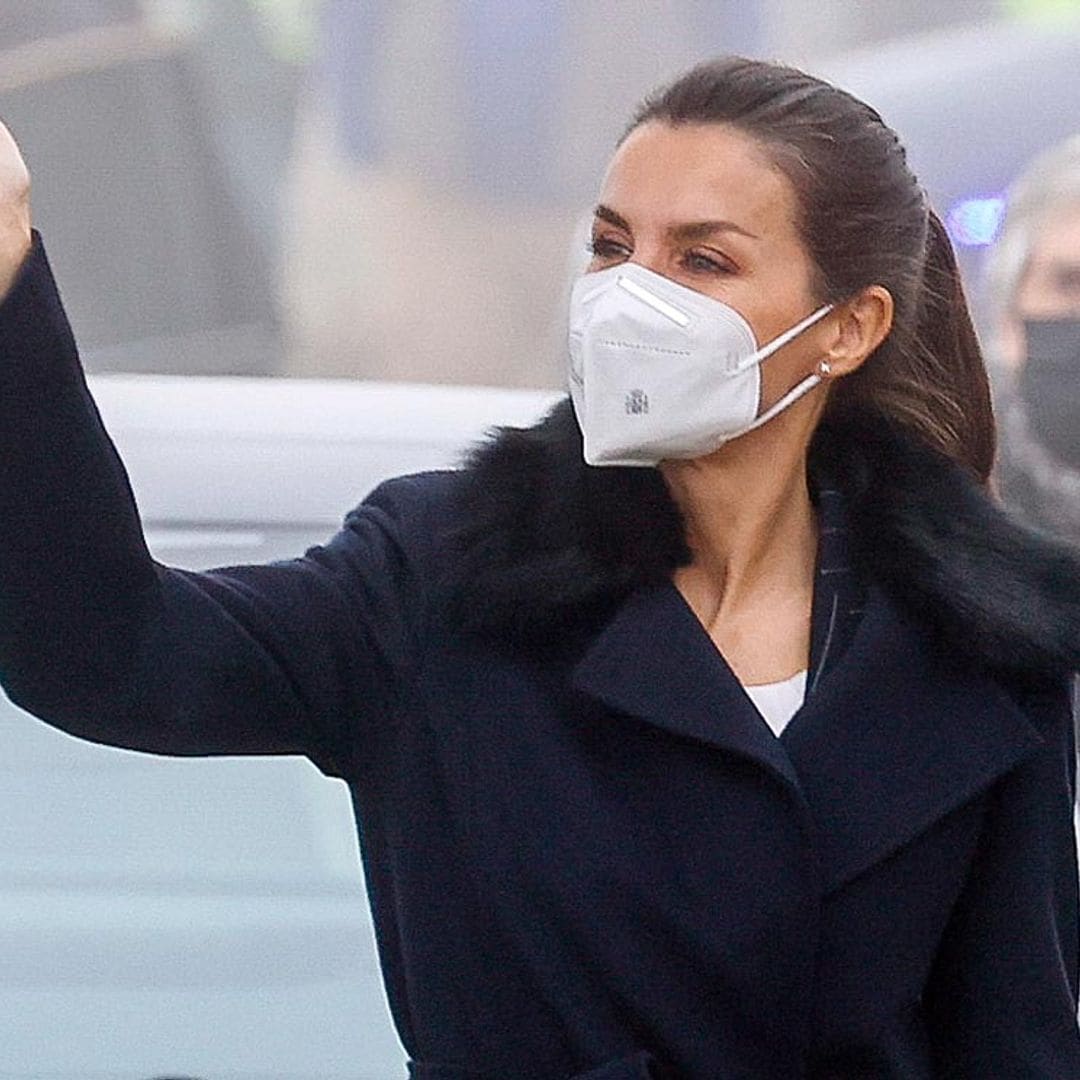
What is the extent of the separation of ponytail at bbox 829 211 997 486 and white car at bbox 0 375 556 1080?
2.30ft

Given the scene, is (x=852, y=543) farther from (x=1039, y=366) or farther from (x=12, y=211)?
(x=1039, y=366)

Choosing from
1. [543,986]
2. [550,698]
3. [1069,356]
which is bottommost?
[1069,356]

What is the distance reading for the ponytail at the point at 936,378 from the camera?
188 centimetres

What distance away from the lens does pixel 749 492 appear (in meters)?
1.78

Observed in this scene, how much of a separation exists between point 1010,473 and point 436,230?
1.51 meters

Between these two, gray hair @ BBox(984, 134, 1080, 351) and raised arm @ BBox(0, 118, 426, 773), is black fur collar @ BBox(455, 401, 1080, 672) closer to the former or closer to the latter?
raised arm @ BBox(0, 118, 426, 773)

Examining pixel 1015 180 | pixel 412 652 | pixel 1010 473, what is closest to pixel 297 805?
pixel 412 652

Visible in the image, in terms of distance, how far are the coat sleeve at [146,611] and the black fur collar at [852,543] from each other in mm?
63

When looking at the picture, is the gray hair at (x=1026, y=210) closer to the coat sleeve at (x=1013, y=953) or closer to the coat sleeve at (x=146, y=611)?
the coat sleeve at (x=1013, y=953)

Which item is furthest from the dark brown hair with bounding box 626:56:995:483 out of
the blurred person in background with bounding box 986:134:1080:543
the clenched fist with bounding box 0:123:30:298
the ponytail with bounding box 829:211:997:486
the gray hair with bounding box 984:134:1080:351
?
the gray hair with bounding box 984:134:1080:351

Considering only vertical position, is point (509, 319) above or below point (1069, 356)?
below

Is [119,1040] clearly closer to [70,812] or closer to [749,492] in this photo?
[70,812]

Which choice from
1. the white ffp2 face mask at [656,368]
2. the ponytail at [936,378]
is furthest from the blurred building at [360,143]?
the white ffp2 face mask at [656,368]

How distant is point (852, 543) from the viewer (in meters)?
1.82
